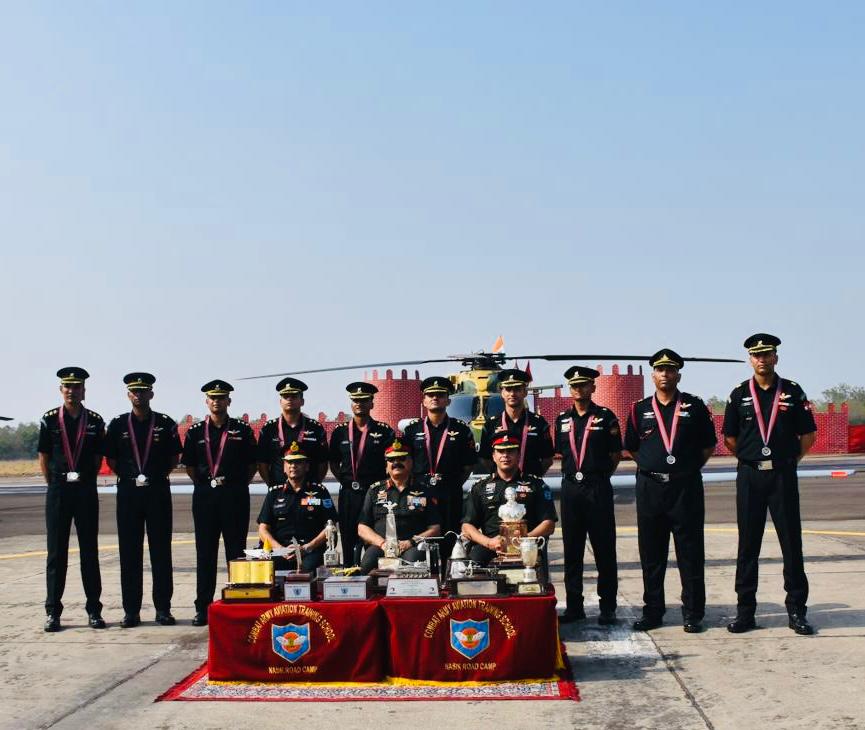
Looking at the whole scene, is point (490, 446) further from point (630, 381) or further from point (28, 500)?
point (630, 381)

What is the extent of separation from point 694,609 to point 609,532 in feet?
3.19

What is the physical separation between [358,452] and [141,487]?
204 cm

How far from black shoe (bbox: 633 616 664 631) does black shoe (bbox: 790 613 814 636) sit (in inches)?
42.5

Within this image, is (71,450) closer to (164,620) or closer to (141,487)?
(141,487)

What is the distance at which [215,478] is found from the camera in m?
9.80

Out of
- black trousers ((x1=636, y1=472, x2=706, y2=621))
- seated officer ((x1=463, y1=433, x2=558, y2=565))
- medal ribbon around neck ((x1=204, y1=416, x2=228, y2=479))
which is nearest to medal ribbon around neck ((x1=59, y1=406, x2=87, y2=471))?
medal ribbon around neck ((x1=204, y1=416, x2=228, y2=479))

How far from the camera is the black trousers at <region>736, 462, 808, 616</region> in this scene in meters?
8.60

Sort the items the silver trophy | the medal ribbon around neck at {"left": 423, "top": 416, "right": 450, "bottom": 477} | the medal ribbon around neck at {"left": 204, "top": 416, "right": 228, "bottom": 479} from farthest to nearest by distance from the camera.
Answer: the medal ribbon around neck at {"left": 423, "top": 416, "right": 450, "bottom": 477}, the medal ribbon around neck at {"left": 204, "top": 416, "right": 228, "bottom": 479}, the silver trophy

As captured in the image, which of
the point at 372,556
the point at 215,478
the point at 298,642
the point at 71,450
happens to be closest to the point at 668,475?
the point at 372,556

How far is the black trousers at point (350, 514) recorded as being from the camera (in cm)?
1030

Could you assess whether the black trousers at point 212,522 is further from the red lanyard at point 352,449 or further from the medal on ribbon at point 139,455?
the red lanyard at point 352,449

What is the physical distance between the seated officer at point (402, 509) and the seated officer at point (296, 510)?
42 centimetres

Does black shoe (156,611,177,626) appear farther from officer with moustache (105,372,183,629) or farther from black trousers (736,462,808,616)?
black trousers (736,462,808,616)

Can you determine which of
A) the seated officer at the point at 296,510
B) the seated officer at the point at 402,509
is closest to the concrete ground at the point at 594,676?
the seated officer at the point at 296,510
